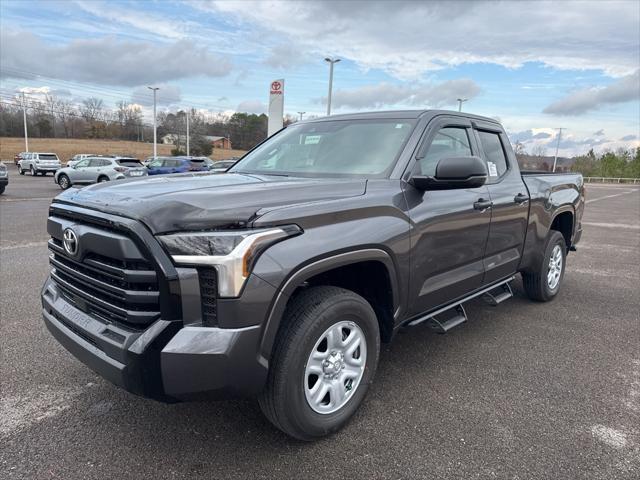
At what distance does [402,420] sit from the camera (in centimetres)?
286

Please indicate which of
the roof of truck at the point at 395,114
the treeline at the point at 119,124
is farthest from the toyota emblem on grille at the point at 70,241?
the treeline at the point at 119,124

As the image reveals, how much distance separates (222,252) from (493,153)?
121 inches

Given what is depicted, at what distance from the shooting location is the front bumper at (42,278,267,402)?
2.08 metres

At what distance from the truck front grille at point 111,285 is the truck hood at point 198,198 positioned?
163 mm

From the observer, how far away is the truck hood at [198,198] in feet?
6.99

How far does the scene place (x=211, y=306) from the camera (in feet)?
6.88

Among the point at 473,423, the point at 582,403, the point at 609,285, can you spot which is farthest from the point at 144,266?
the point at 609,285

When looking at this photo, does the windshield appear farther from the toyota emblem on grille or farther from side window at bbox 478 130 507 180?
the toyota emblem on grille

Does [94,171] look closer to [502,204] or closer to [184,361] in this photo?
[502,204]

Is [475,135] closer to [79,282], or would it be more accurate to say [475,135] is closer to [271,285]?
[271,285]

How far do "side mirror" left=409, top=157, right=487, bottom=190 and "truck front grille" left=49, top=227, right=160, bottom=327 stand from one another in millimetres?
1710

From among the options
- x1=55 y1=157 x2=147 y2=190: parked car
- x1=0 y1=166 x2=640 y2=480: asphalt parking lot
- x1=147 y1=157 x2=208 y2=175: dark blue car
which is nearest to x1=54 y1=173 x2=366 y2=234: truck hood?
x1=0 y1=166 x2=640 y2=480: asphalt parking lot

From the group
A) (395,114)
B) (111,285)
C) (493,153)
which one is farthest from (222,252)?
(493,153)

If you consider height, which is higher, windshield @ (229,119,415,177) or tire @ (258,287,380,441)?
windshield @ (229,119,415,177)
